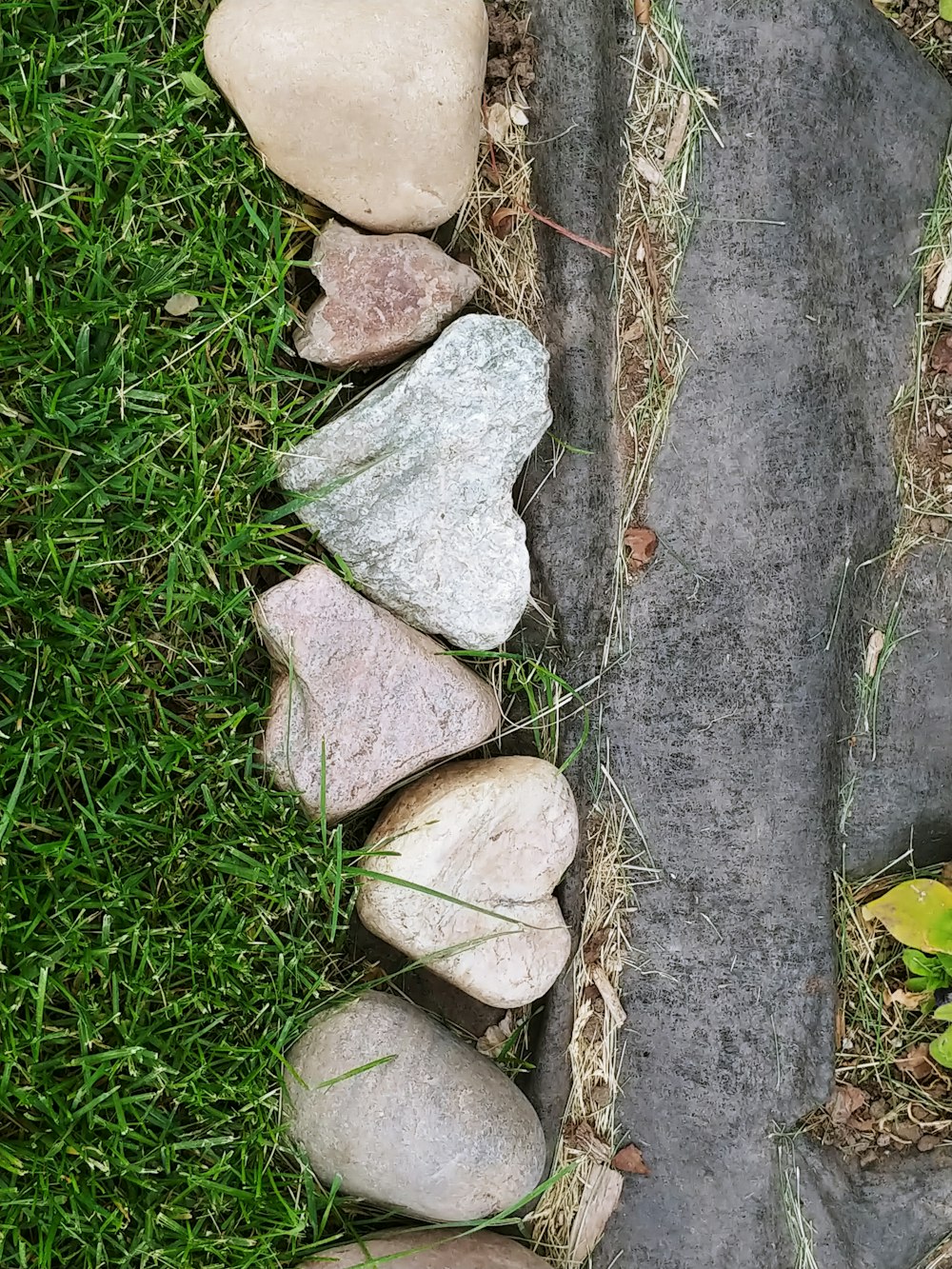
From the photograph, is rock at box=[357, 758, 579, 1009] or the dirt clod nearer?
rock at box=[357, 758, 579, 1009]

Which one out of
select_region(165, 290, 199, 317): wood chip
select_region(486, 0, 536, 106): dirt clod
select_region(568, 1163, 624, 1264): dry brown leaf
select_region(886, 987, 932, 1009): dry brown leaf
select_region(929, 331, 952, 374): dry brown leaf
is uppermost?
select_region(486, 0, 536, 106): dirt clod

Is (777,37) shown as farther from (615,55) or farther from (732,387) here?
(732,387)

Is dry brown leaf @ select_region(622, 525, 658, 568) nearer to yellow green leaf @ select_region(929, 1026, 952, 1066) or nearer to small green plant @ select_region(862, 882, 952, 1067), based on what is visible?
small green plant @ select_region(862, 882, 952, 1067)

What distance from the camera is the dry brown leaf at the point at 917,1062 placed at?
2.58m

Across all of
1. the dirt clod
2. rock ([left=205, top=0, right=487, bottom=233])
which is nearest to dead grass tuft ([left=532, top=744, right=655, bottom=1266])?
rock ([left=205, top=0, right=487, bottom=233])

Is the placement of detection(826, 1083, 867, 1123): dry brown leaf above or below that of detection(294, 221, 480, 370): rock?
below

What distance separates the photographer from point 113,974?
2.22 metres

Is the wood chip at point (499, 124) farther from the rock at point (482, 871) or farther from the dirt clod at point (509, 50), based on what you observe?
the rock at point (482, 871)

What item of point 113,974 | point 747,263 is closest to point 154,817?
point 113,974

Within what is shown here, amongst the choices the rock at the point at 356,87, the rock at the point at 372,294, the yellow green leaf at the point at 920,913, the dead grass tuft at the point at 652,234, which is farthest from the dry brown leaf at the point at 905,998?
the rock at the point at 356,87

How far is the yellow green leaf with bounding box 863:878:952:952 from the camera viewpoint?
97.3 inches

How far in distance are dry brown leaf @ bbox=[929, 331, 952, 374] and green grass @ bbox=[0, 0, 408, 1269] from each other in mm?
1536

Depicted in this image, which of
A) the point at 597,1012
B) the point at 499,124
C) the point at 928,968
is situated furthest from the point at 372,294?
Answer: the point at 928,968

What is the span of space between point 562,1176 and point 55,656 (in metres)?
1.66
